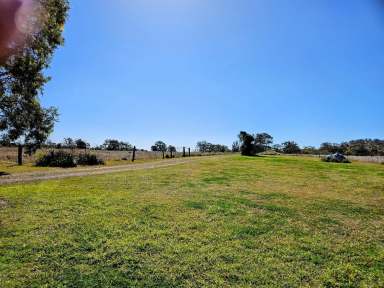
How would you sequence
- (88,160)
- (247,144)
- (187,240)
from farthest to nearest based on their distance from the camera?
1. (247,144)
2. (88,160)
3. (187,240)

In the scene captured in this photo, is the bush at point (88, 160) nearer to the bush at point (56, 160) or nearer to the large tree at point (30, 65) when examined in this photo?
the bush at point (56, 160)

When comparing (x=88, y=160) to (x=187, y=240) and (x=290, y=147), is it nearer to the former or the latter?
(x=187, y=240)

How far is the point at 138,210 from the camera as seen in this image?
29.3 ft

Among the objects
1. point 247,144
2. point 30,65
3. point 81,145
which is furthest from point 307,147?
point 30,65

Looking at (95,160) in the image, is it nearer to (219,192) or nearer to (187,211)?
(219,192)

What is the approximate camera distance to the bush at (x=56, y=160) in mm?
26859

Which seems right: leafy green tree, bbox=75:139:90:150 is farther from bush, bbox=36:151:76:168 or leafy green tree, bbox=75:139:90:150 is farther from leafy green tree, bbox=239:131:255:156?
leafy green tree, bbox=239:131:255:156

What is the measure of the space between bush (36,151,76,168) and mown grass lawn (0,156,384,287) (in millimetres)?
15871

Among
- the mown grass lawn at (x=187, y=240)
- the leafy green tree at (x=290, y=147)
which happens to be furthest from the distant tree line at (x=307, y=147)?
the mown grass lawn at (x=187, y=240)

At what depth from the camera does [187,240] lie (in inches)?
263

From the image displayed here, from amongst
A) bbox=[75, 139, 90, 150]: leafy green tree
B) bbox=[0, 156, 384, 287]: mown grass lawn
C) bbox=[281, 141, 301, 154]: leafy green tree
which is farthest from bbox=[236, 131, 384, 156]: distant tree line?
bbox=[0, 156, 384, 287]: mown grass lawn

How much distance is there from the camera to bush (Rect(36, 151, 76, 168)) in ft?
88.1

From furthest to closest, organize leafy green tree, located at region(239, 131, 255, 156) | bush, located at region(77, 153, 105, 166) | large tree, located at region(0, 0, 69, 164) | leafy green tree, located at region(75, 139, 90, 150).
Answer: leafy green tree, located at region(239, 131, 255, 156) < leafy green tree, located at region(75, 139, 90, 150) < bush, located at region(77, 153, 105, 166) < large tree, located at region(0, 0, 69, 164)

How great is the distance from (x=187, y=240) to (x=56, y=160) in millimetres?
23577
